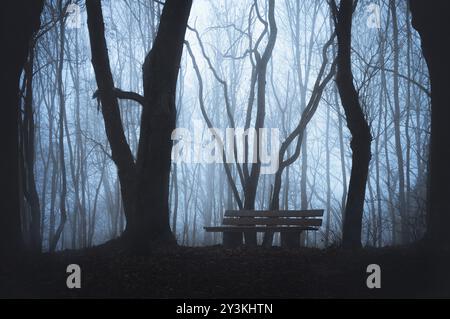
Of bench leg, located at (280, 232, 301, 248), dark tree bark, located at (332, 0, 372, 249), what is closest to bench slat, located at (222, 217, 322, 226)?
bench leg, located at (280, 232, 301, 248)

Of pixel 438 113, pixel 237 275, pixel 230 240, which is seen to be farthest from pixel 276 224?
pixel 438 113

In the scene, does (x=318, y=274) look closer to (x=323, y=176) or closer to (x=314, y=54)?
(x=314, y=54)

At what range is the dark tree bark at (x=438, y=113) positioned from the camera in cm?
542

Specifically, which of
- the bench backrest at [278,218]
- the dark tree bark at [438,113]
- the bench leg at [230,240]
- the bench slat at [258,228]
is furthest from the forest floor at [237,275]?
the bench leg at [230,240]

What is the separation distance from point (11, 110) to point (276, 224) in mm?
3634

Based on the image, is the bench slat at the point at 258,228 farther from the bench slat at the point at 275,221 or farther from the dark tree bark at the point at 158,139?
the dark tree bark at the point at 158,139

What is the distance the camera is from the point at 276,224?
276 inches

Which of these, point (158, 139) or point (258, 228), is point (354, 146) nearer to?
point (258, 228)

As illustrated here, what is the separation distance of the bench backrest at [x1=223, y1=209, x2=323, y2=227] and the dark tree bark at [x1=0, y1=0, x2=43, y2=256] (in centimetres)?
294

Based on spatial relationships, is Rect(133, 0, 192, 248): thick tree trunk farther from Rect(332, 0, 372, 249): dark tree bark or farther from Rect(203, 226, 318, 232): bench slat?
Rect(332, 0, 372, 249): dark tree bark

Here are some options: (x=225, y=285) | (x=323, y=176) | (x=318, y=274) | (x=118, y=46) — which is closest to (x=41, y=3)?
(x=225, y=285)

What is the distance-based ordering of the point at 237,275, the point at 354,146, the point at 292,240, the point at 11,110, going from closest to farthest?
the point at 237,275 < the point at 11,110 < the point at 354,146 < the point at 292,240

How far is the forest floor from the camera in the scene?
15.7 ft

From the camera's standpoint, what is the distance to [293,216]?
22.9ft
